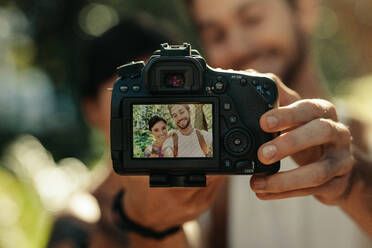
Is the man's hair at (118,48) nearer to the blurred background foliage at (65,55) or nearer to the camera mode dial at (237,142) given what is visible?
the camera mode dial at (237,142)

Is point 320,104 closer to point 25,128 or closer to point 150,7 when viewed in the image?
point 150,7

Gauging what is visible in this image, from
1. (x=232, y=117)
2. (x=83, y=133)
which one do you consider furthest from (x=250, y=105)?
(x=83, y=133)

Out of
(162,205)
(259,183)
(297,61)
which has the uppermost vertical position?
(297,61)

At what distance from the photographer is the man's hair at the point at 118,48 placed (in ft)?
8.70

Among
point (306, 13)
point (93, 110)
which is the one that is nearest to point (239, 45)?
point (306, 13)

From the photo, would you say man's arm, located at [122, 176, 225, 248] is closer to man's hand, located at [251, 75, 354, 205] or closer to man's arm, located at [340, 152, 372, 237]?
man's hand, located at [251, 75, 354, 205]

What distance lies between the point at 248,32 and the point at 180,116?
5.17ft

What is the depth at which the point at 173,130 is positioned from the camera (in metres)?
1.48

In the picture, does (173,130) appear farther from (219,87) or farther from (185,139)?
(219,87)

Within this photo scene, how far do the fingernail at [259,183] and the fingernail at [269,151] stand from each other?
108mm

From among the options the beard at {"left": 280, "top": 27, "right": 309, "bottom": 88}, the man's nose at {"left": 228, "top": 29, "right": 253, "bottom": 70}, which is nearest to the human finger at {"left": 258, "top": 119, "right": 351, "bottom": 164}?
the man's nose at {"left": 228, "top": 29, "right": 253, "bottom": 70}

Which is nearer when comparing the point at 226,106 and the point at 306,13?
the point at 226,106

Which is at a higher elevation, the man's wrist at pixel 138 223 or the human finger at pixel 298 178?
the human finger at pixel 298 178

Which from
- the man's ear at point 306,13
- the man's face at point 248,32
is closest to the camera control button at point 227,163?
the man's face at point 248,32
